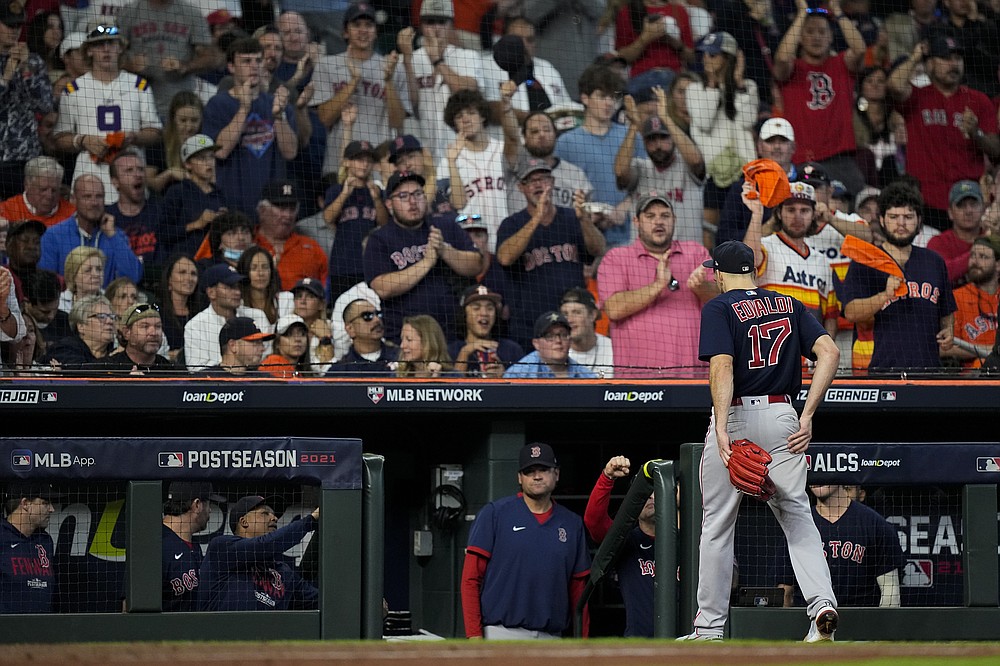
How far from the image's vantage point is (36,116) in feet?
27.5

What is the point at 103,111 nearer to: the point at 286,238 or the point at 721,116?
the point at 286,238

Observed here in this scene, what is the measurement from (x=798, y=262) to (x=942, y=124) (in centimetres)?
281

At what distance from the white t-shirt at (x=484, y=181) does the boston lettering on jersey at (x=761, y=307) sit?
383cm

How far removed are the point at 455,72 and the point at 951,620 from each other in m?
5.70

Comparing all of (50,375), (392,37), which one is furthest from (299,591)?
(392,37)

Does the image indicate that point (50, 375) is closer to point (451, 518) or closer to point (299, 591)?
point (451, 518)

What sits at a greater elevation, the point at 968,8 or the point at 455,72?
the point at 968,8

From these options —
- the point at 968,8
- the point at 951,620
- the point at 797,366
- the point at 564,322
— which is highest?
the point at 968,8

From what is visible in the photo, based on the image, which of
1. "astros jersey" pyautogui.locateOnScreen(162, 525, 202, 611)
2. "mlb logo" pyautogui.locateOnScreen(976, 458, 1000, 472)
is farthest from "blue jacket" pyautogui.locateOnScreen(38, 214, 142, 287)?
"mlb logo" pyautogui.locateOnScreen(976, 458, 1000, 472)

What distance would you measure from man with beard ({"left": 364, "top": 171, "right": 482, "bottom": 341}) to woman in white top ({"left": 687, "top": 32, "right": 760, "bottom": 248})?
188 cm

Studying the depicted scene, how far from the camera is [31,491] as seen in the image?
15.0 ft

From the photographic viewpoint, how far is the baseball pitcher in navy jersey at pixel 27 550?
4473 mm

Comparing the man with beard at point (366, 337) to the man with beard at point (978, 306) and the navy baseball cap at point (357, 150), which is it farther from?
the man with beard at point (978, 306)

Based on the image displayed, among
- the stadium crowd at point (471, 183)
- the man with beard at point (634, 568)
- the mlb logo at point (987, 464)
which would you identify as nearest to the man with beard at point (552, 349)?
the stadium crowd at point (471, 183)
